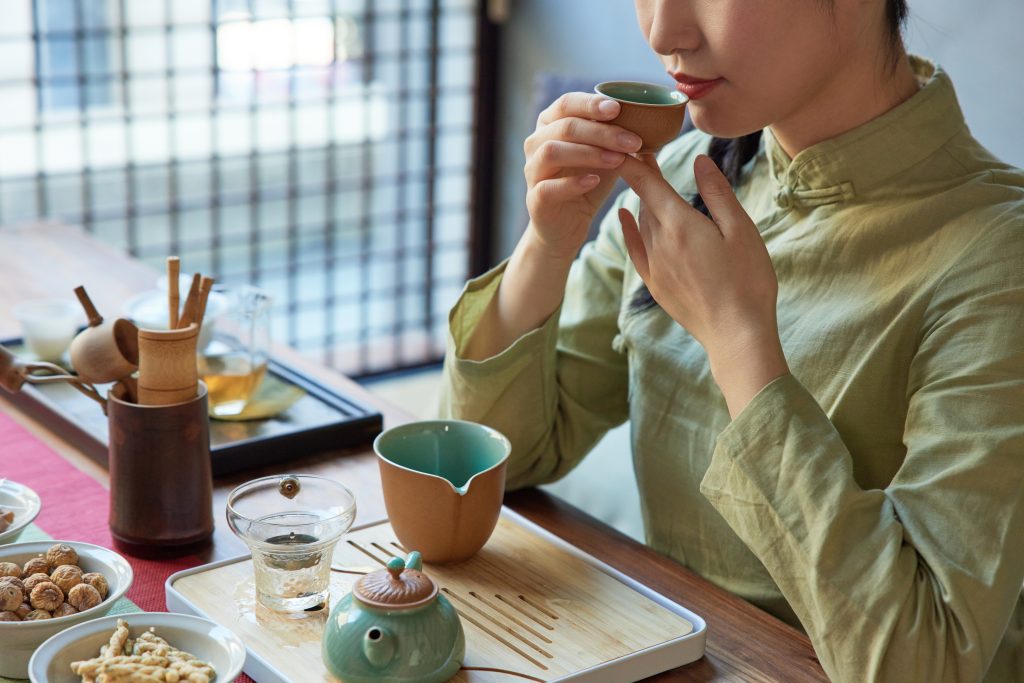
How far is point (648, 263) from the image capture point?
1.09m

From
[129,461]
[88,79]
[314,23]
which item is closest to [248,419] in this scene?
[129,461]

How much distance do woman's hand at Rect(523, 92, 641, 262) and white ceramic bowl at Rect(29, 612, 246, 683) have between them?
50 centimetres

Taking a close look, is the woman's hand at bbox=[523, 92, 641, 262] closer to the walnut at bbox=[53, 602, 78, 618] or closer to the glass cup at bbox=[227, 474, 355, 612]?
the glass cup at bbox=[227, 474, 355, 612]

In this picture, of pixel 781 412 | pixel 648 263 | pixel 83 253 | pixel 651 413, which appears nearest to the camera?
pixel 781 412

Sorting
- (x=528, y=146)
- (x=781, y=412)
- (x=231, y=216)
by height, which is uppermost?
(x=528, y=146)

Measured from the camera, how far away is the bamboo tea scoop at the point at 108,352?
116 centimetres

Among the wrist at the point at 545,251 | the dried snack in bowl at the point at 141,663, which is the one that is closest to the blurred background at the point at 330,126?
the wrist at the point at 545,251

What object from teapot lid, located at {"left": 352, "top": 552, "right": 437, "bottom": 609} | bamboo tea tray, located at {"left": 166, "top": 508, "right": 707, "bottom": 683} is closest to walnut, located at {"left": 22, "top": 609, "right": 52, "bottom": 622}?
bamboo tea tray, located at {"left": 166, "top": 508, "right": 707, "bottom": 683}

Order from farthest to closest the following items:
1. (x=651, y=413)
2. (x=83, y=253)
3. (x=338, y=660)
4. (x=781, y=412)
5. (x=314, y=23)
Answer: (x=314, y=23)
(x=83, y=253)
(x=651, y=413)
(x=781, y=412)
(x=338, y=660)

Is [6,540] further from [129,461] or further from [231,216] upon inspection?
[231,216]

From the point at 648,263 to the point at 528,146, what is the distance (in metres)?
0.17

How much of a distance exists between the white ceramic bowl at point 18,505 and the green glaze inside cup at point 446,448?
0.98 feet

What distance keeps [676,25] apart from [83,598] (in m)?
0.66

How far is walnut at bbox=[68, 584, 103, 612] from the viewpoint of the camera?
889mm
